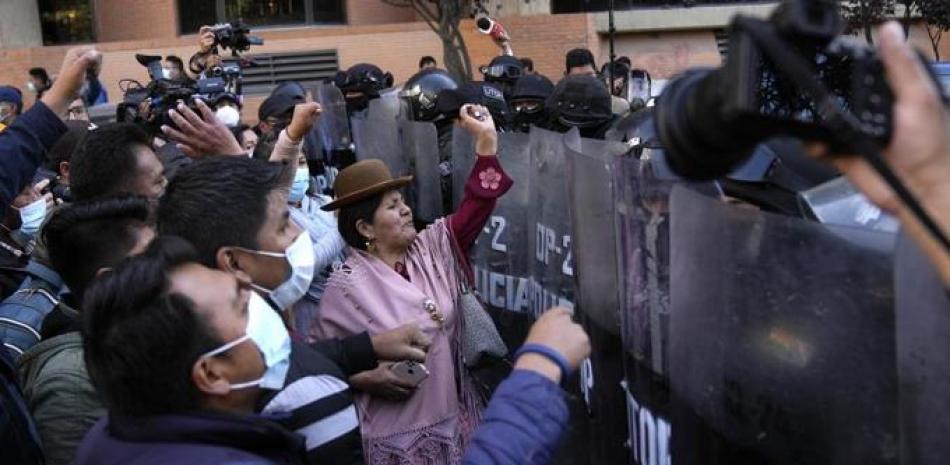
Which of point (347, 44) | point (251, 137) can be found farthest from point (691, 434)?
point (347, 44)

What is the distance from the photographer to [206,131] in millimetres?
3607

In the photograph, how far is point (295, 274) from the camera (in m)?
2.76

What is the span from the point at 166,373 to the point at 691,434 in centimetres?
112

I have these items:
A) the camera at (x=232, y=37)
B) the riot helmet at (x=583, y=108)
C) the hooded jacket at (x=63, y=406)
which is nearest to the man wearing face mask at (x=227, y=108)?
the camera at (x=232, y=37)

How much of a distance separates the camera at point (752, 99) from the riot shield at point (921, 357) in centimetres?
42

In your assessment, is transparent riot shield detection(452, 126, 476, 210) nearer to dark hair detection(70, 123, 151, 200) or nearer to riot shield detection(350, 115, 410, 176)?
riot shield detection(350, 115, 410, 176)

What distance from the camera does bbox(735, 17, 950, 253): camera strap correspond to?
116cm

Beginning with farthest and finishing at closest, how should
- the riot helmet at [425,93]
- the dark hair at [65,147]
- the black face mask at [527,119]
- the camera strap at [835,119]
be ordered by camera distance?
the riot helmet at [425,93], the black face mask at [527,119], the dark hair at [65,147], the camera strap at [835,119]

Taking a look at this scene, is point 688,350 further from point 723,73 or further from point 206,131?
point 206,131

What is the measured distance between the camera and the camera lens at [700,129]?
119 cm

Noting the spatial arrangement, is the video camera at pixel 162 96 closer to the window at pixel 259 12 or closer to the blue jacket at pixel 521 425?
the blue jacket at pixel 521 425

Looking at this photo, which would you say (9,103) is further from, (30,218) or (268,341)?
(268,341)

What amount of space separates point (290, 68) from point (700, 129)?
17366mm

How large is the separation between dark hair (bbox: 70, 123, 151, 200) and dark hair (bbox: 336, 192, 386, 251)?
2.31 feet
